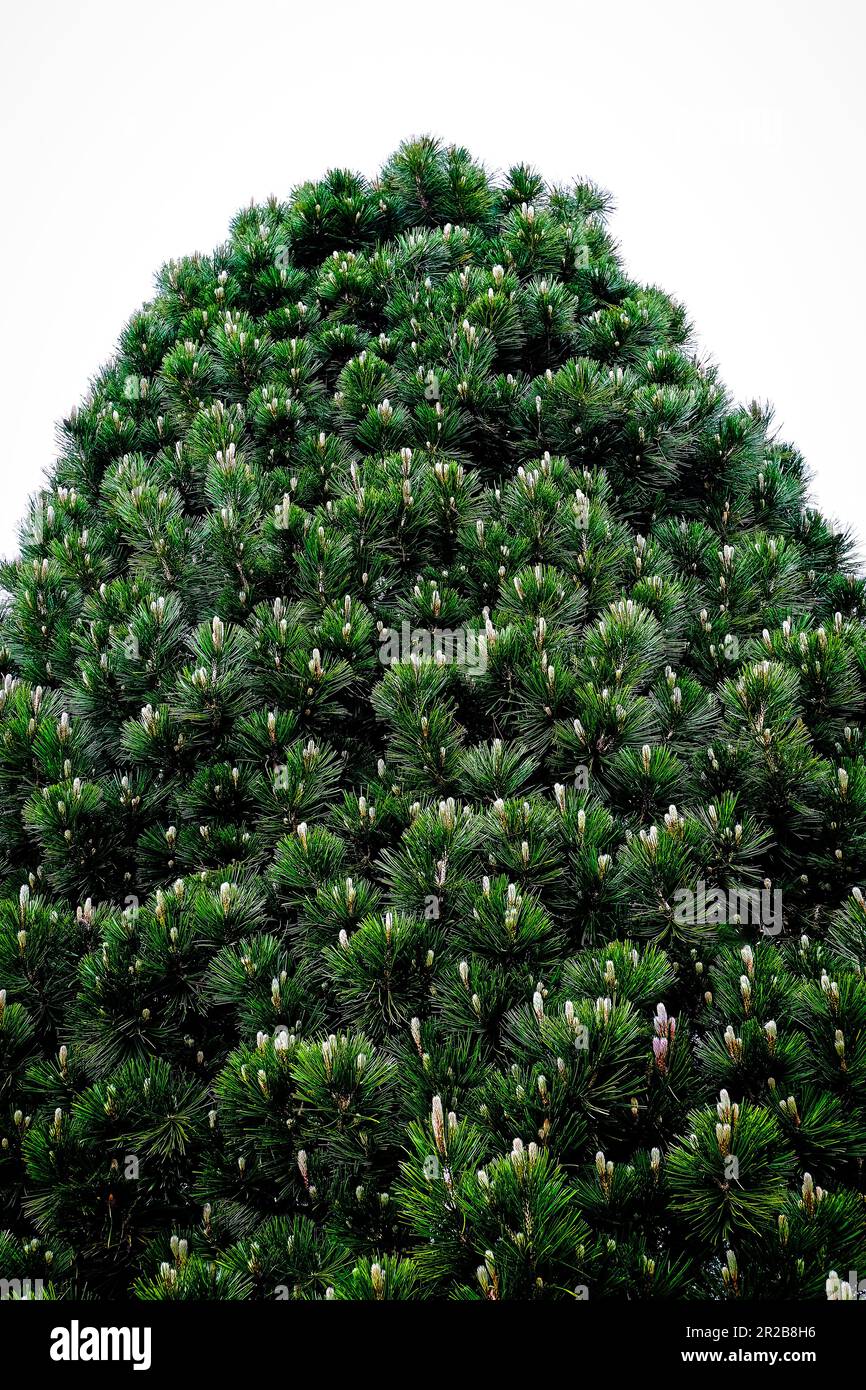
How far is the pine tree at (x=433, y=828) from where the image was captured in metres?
3.25

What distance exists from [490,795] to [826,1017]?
64.4 inches

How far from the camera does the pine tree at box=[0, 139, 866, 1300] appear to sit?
10.7 feet

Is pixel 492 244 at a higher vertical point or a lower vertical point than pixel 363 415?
higher

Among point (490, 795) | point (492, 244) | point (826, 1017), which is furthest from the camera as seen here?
point (492, 244)

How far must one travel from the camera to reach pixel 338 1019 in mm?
3963

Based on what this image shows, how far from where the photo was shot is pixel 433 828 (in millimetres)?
3959

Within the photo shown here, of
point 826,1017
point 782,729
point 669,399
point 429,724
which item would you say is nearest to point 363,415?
point 669,399

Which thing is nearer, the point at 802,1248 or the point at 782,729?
the point at 802,1248

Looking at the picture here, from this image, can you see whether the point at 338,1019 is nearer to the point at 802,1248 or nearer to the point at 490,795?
the point at 490,795
